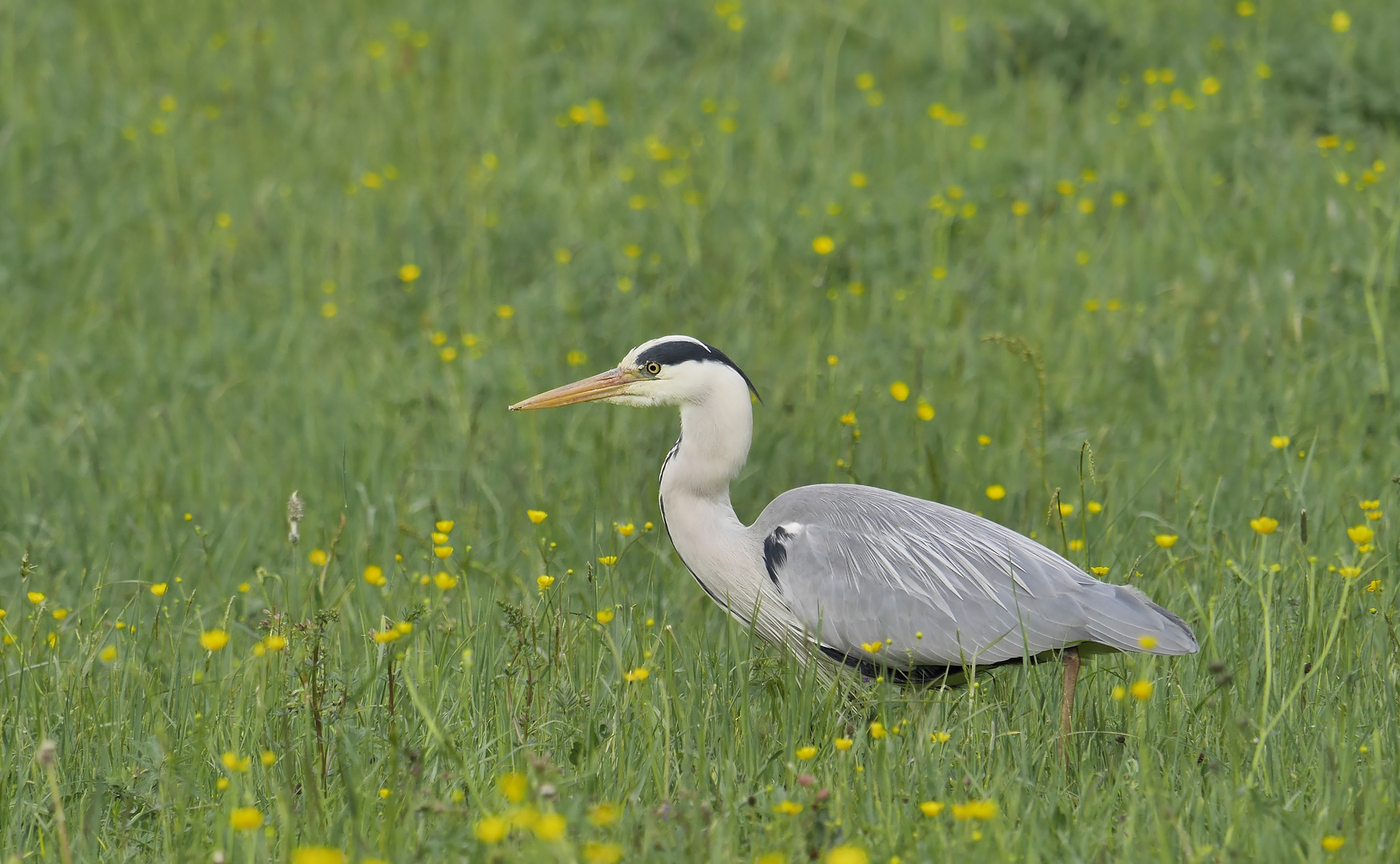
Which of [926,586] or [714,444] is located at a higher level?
[714,444]

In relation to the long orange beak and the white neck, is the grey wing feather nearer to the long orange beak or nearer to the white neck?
the white neck

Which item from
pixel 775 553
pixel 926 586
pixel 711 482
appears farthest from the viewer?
pixel 711 482

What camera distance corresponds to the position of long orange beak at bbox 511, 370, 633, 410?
4.45m

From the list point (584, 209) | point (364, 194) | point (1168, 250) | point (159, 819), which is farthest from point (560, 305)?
point (159, 819)

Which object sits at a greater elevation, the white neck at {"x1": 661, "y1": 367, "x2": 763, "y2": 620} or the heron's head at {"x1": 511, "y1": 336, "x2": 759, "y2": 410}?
the heron's head at {"x1": 511, "y1": 336, "x2": 759, "y2": 410}

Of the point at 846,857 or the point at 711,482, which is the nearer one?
the point at 846,857

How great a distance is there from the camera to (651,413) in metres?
5.93

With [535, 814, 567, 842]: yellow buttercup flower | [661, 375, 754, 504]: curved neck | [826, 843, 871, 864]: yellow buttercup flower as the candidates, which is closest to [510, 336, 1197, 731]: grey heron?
[661, 375, 754, 504]: curved neck

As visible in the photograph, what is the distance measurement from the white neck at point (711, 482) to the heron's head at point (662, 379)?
0.05 feet

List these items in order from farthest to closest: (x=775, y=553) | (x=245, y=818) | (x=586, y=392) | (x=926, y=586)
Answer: (x=586, y=392)
(x=775, y=553)
(x=926, y=586)
(x=245, y=818)

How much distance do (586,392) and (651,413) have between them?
1.47m

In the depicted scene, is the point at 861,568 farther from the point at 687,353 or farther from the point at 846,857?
the point at 846,857

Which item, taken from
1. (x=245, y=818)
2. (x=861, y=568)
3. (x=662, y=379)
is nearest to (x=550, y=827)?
(x=245, y=818)

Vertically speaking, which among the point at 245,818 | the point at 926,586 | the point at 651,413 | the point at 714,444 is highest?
the point at 714,444
